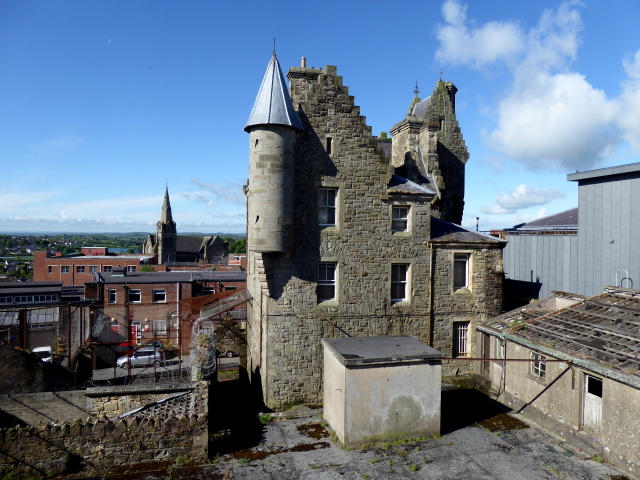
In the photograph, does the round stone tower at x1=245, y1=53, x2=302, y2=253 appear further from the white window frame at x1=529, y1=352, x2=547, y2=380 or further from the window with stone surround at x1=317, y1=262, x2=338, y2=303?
the white window frame at x1=529, y1=352, x2=547, y2=380

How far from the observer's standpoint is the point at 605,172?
17.4 m

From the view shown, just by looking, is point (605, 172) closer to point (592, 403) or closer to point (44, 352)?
point (592, 403)

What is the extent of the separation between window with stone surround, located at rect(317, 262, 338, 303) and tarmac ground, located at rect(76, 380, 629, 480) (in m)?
4.47

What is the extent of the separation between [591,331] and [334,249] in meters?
9.13

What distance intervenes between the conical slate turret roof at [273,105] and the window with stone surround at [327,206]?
268 cm

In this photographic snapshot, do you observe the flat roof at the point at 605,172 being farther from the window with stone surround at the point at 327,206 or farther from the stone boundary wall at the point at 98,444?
the stone boundary wall at the point at 98,444

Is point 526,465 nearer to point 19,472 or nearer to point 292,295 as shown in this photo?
point 292,295

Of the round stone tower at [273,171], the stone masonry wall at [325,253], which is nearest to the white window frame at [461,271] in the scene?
the stone masonry wall at [325,253]

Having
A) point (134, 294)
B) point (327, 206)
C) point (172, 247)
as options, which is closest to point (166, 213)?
point (172, 247)

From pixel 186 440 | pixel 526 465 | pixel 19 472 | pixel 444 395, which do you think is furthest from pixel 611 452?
pixel 19 472

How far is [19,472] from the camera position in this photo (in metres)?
11.3

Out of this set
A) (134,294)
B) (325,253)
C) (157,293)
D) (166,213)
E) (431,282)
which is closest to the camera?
(325,253)

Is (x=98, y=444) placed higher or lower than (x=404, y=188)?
lower

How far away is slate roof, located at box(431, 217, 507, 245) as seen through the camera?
730 inches
